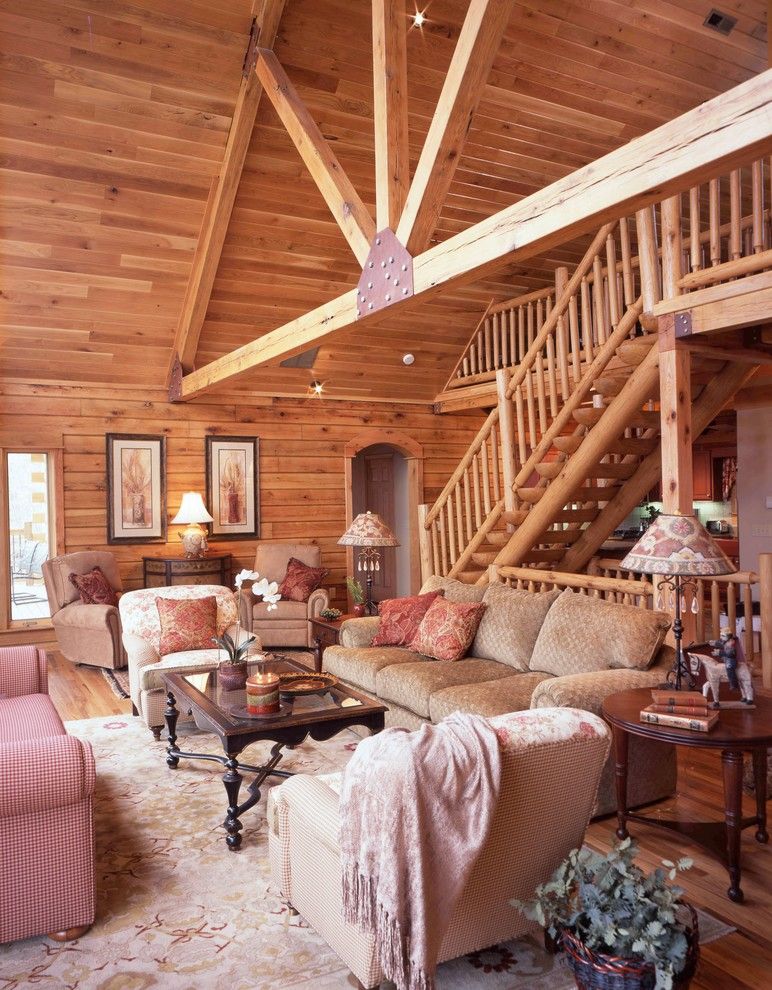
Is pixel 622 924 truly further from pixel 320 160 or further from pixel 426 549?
pixel 426 549

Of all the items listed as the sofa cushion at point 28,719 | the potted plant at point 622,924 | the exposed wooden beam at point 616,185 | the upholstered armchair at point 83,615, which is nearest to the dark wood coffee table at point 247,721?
the sofa cushion at point 28,719

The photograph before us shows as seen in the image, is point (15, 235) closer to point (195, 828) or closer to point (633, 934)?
point (195, 828)

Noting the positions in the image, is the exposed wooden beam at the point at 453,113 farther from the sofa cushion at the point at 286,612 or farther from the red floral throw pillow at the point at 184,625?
the sofa cushion at the point at 286,612

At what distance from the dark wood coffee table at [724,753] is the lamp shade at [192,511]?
505cm

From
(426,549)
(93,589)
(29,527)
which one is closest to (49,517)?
(29,527)

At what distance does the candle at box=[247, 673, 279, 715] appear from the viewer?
358cm

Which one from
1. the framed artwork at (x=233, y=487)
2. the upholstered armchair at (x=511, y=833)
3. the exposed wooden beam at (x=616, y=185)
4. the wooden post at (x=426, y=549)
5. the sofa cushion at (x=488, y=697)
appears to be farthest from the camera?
the framed artwork at (x=233, y=487)

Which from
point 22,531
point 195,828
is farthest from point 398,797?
point 22,531

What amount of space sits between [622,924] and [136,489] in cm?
651

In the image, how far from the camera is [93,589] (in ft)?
22.0

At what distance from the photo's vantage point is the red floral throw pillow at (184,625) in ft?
16.8

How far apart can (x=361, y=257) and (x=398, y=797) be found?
9.33 ft

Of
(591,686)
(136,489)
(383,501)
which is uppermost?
(136,489)

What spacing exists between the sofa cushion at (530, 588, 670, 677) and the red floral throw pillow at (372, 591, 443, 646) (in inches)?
38.1
